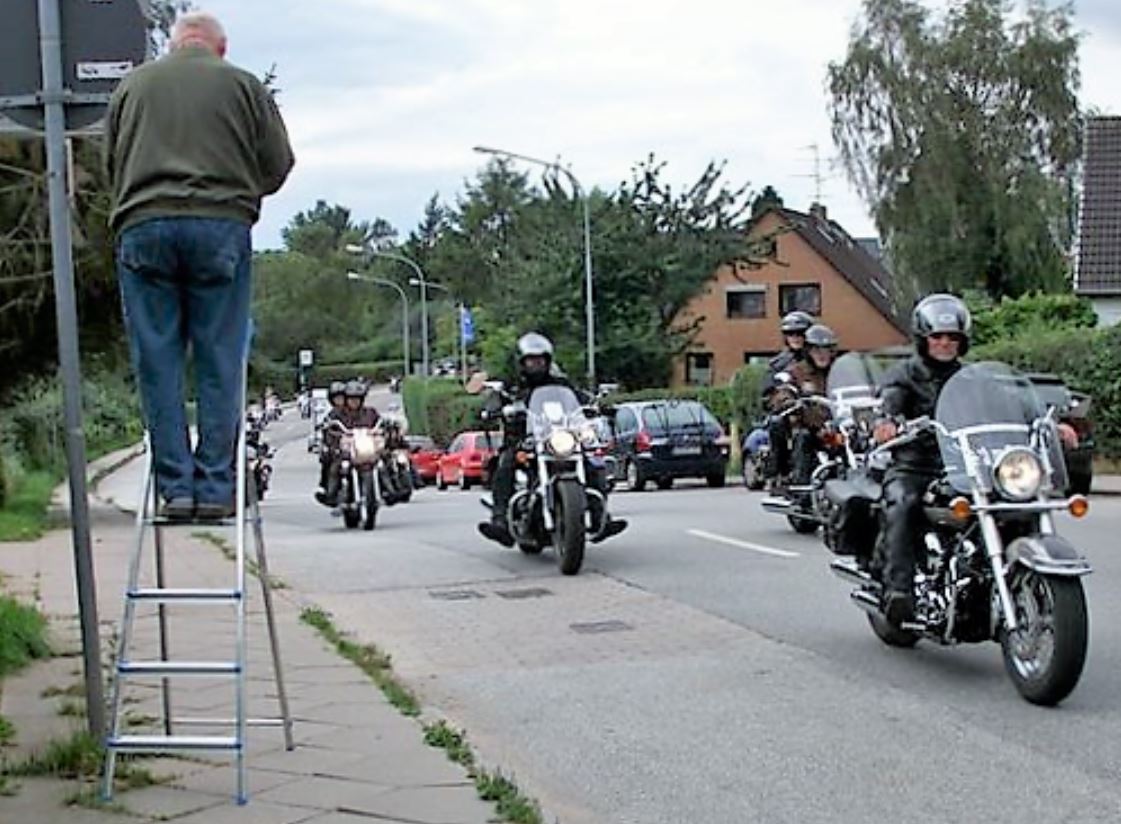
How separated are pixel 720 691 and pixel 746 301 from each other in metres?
62.6

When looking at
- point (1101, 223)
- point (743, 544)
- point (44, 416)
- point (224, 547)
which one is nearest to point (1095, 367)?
point (743, 544)

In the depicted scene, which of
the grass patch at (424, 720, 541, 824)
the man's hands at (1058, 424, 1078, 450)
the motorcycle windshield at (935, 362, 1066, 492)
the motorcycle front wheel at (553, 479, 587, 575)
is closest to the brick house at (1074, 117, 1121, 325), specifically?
the motorcycle front wheel at (553, 479, 587, 575)

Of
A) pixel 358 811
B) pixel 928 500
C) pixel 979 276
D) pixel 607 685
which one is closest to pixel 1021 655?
pixel 928 500

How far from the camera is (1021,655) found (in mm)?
7949

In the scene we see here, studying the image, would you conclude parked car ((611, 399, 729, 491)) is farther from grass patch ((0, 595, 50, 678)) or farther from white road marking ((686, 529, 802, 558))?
grass patch ((0, 595, 50, 678))

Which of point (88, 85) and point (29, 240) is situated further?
point (29, 240)

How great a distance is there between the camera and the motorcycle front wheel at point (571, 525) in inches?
525

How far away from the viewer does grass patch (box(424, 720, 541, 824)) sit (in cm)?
569

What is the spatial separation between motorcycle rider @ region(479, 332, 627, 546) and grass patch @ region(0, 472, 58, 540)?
23.8ft

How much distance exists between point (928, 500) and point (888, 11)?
45.7 m

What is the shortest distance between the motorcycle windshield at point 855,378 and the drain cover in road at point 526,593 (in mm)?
2420

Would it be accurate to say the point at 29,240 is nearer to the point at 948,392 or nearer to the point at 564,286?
the point at 948,392

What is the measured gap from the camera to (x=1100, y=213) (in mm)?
44250

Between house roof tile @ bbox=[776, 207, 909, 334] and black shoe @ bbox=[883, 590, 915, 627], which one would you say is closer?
black shoe @ bbox=[883, 590, 915, 627]
